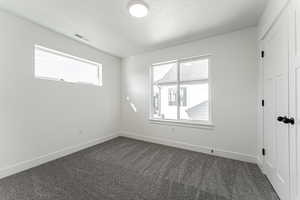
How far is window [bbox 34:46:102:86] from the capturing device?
2465 millimetres

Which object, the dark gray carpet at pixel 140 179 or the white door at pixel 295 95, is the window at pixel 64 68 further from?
the white door at pixel 295 95

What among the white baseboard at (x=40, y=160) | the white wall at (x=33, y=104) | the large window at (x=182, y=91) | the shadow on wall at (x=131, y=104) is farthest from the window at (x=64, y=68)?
the large window at (x=182, y=91)

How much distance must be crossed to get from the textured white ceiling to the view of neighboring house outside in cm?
72

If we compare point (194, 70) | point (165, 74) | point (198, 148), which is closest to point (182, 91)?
point (194, 70)

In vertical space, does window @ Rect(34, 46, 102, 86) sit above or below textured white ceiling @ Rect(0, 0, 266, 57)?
below

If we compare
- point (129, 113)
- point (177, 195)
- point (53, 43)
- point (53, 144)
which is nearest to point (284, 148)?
point (177, 195)

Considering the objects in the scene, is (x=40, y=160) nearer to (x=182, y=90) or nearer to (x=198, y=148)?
(x=198, y=148)

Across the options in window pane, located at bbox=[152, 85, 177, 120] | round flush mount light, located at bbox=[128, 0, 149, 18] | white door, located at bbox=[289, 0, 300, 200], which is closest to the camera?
white door, located at bbox=[289, 0, 300, 200]

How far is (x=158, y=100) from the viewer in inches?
147

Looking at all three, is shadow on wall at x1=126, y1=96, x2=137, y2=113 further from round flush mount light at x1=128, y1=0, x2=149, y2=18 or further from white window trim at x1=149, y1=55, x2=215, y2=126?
round flush mount light at x1=128, y1=0, x2=149, y2=18

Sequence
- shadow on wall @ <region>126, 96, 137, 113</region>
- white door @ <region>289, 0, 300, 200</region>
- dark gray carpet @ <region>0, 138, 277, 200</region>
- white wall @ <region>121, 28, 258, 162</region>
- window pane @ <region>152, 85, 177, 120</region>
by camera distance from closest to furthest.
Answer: white door @ <region>289, 0, 300, 200</region> → dark gray carpet @ <region>0, 138, 277, 200</region> → white wall @ <region>121, 28, 258, 162</region> → window pane @ <region>152, 85, 177, 120</region> → shadow on wall @ <region>126, 96, 137, 113</region>

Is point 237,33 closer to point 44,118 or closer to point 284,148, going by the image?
point 284,148

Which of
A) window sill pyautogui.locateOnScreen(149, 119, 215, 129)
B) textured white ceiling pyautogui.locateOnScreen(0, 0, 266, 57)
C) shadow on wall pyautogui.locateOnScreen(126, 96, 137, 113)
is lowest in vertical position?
window sill pyautogui.locateOnScreen(149, 119, 215, 129)

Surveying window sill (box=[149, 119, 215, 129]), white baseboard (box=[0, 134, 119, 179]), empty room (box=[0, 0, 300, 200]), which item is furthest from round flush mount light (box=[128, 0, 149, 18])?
white baseboard (box=[0, 134, 119, 179])
